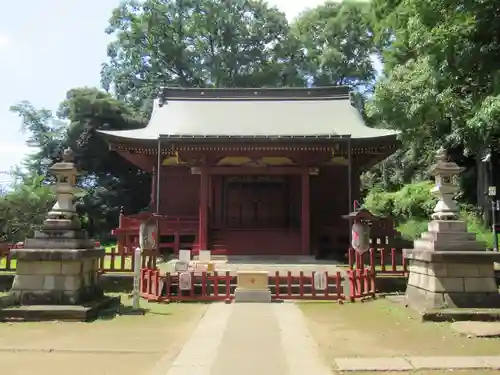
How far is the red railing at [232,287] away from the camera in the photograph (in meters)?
11.2

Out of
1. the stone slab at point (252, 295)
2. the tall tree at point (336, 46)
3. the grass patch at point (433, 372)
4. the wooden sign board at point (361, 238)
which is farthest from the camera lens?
the tall tree at point (336, 46)

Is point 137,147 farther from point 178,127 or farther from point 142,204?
point 142,204

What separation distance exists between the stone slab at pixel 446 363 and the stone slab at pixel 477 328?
4.51 ft

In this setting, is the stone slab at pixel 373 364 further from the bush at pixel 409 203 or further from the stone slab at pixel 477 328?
the bush at pixel 409 203

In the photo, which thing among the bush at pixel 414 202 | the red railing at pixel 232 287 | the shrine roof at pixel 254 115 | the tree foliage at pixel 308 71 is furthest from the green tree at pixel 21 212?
the bush at pixel 414 202

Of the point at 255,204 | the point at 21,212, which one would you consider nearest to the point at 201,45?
the point at 21,212

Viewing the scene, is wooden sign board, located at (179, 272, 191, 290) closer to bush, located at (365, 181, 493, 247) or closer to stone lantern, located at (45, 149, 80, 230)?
stone lantern, located at (45, 149, 80, 230)

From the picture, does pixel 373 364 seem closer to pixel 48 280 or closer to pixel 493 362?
pixel 493 362

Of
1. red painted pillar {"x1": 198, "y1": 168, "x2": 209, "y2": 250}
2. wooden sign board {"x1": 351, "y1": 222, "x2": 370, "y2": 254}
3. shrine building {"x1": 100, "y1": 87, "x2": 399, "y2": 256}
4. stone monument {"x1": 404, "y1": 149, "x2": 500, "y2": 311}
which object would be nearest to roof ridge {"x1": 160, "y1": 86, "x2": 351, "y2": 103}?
shrine building {"x1": 100, "y1": 87, "x2": 399, "y2": 256}

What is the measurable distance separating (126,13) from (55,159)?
690 inches

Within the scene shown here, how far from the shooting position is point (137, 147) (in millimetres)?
18922

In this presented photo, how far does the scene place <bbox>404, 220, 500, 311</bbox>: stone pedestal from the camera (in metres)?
8.62

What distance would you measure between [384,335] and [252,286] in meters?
4.31

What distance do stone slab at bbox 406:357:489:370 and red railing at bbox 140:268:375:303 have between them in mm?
5060
